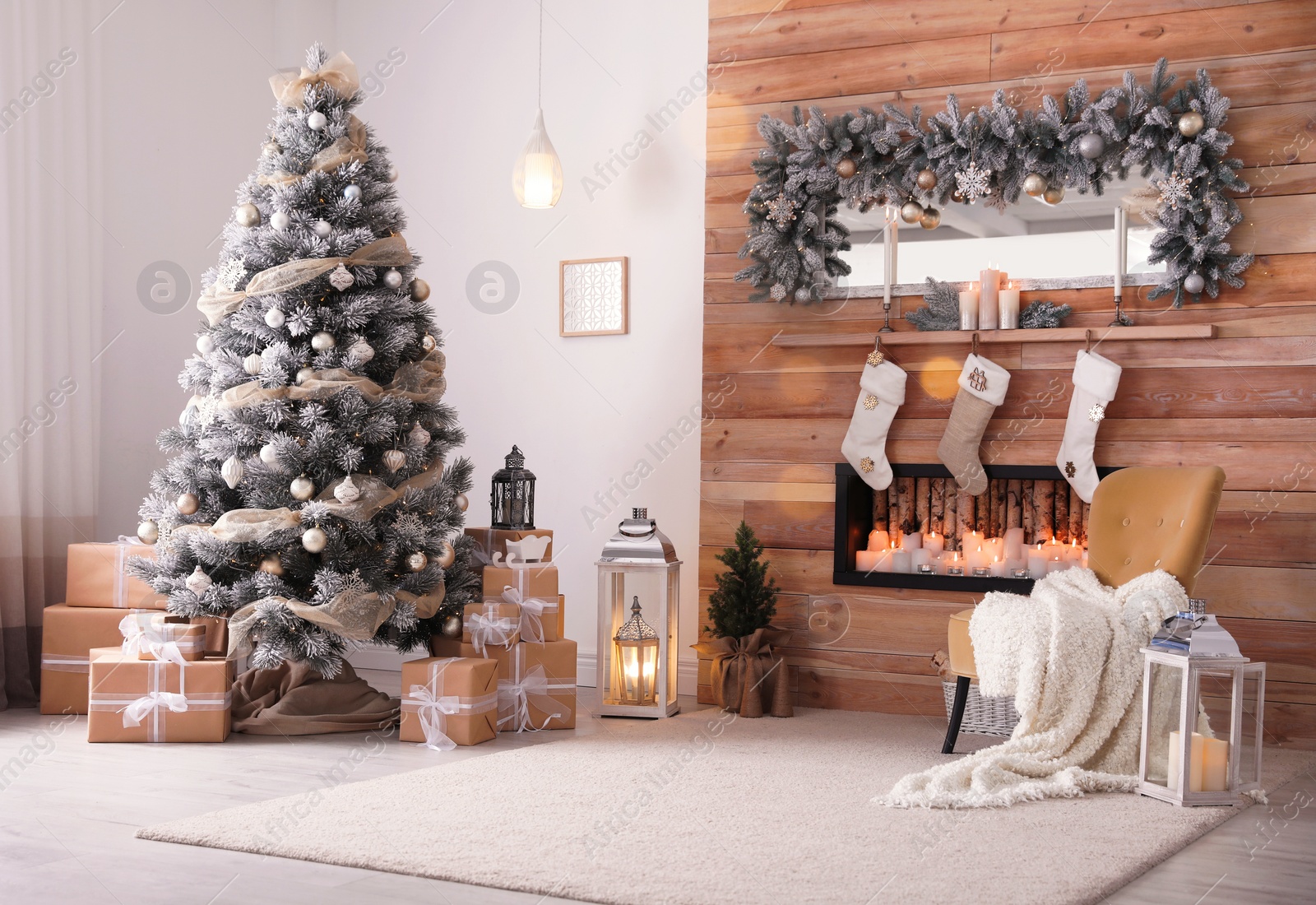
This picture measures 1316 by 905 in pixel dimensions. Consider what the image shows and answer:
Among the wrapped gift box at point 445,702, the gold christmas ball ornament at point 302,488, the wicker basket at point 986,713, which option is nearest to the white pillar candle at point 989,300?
the wicker basket at point 986,713

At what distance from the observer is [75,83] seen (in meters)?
4.14

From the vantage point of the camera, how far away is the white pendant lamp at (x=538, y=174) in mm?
4434

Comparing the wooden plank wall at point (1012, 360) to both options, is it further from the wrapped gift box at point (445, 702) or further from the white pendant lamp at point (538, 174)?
the wrapped gift box at point (445, 702)

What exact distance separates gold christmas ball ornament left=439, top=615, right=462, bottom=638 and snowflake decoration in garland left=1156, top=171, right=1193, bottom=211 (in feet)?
8.33

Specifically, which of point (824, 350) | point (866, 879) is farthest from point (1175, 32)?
point (866, 879)

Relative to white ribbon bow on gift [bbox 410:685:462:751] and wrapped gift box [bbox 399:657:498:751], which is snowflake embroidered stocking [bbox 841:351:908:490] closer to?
wrapped gift box [bbox 399:657:498:751]

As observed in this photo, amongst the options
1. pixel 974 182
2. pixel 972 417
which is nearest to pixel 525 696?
pixel 972 417

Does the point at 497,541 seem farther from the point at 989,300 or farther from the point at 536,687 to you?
the point at 989,300

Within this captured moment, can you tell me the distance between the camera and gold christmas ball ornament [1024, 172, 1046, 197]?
12.8ft

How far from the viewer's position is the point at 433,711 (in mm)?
3402

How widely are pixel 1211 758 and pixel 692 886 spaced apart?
145 cm

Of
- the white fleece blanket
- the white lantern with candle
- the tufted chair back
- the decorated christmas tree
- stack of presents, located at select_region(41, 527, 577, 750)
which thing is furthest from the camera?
the decorated christmas tree

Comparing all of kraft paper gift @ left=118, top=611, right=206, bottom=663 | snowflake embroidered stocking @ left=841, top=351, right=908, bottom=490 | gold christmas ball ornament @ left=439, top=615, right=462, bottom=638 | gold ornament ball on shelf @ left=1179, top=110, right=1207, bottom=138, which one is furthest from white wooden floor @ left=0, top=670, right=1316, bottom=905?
gold ornament ball on shelf @ left=1179, top=110, right=1207, bottom=138

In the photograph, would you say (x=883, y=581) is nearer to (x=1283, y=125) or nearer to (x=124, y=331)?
(x=1283, y=125)
